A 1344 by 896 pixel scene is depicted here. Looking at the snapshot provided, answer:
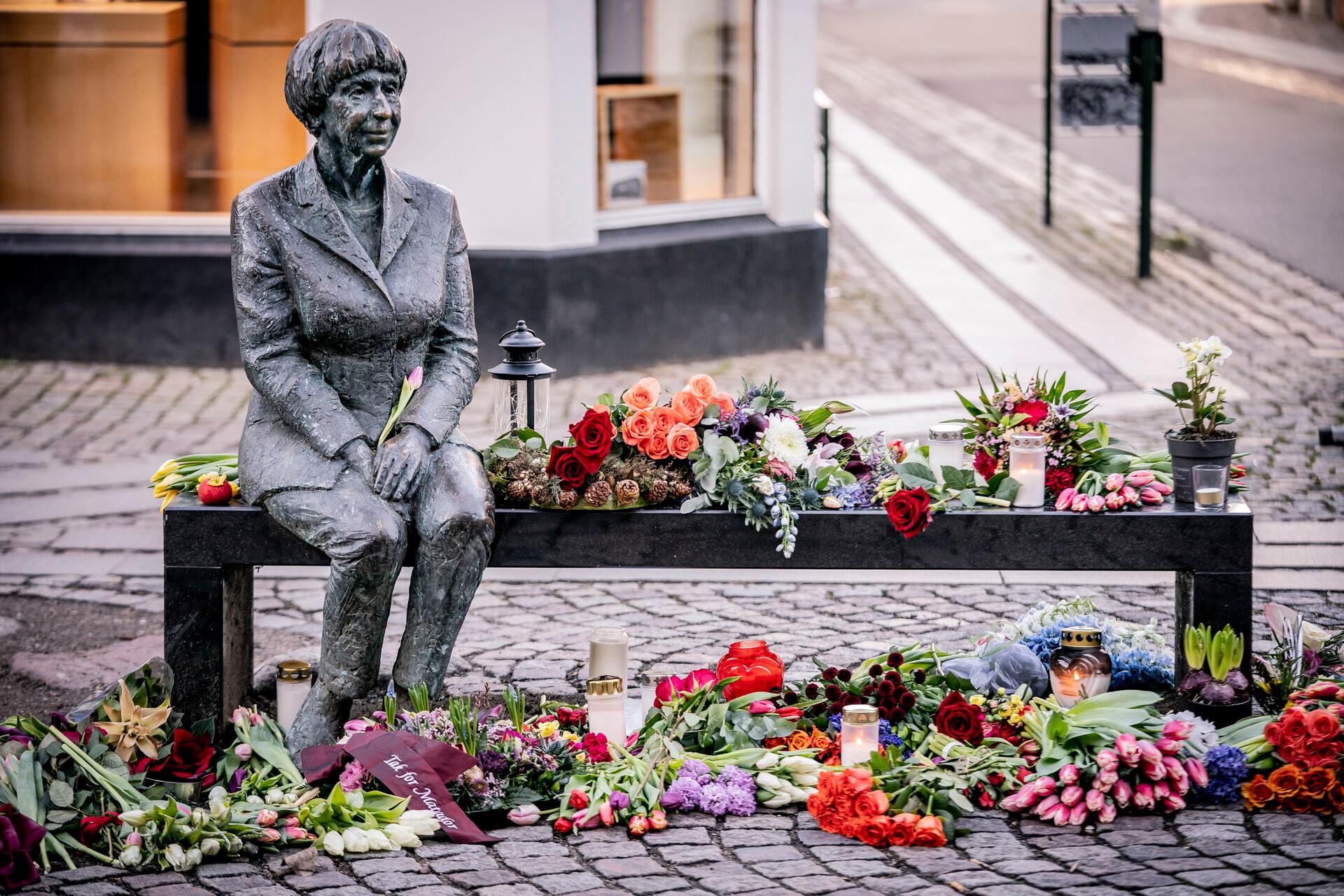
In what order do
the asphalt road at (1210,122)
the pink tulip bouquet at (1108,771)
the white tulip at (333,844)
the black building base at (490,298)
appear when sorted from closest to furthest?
the white tulip at (333,844), the pink tulip bouquet at (1108,771), the black building base at (490,298), the asphalt road at (1210,122)

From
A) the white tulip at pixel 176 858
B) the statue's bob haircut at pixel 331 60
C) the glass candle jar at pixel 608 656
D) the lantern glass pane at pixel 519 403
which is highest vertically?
the statue's bob haircut at pixel 331 60

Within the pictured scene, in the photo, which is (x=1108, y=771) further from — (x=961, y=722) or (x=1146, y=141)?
(x=1146, y=141)

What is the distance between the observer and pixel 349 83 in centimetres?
488

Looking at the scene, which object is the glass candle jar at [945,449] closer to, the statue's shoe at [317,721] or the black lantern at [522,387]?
the black lantern at [522,387]

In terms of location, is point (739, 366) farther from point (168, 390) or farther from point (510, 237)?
point (168, 390)

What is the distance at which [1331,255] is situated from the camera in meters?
13.3

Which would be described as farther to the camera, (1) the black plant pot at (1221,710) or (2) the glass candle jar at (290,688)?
(2) the glass candle jar at (290,688)

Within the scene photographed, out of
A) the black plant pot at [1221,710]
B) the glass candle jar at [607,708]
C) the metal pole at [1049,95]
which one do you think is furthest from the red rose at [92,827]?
the metal pole at [1049,95]

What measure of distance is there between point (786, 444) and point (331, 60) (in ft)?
5.54

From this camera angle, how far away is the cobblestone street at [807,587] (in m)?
4.37

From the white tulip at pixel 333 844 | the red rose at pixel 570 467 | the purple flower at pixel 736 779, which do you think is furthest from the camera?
the red rose at pixel 570 467

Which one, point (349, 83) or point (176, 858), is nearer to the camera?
point (176, 858)

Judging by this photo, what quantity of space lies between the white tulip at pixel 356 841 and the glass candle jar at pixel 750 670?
118 cm

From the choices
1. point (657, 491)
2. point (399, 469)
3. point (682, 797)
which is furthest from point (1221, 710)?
point (399, 469)
